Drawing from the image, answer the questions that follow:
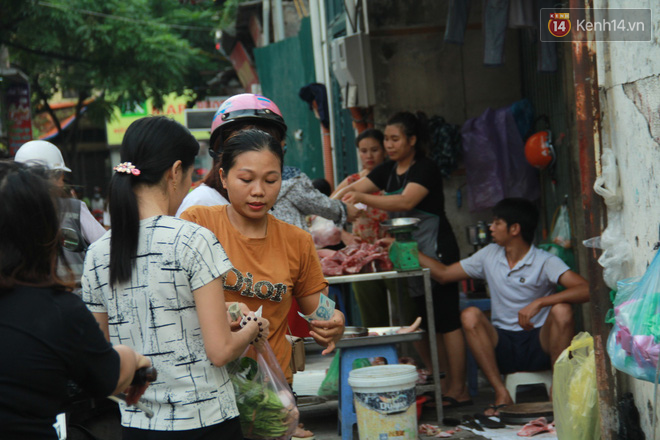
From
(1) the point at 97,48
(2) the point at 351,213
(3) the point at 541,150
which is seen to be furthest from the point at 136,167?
(1) the point at 97,48

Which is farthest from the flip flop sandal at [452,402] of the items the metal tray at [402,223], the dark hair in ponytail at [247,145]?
the dark hair in ponytail at [247,145]

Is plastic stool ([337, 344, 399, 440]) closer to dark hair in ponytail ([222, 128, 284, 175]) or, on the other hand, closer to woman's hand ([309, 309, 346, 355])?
woman's hand ([309, 309, 346, 355])

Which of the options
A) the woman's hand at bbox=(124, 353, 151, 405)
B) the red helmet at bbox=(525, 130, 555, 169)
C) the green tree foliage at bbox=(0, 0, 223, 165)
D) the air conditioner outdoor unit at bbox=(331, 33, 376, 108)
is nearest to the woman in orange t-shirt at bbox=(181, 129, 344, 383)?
the woman's hand at bbox=(124, 353, 151, 405)

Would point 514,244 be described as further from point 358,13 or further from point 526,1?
point 358,13

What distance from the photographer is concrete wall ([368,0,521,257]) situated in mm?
7953

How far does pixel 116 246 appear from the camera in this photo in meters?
2.49

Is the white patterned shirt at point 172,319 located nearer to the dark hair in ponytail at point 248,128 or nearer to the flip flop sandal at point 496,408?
the dark hair in ponytail at point 248,128

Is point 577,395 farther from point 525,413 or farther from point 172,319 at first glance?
point 172,319

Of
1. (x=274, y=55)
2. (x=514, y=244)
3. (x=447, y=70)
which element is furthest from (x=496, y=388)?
(x=274, y=55)

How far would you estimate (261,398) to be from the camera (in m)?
2.75

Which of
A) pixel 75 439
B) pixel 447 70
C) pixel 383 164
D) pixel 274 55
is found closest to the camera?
pixel 75 439

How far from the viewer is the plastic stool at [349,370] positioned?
549cm

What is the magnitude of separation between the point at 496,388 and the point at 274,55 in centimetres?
1076

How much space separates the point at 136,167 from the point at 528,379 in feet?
13.9
